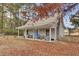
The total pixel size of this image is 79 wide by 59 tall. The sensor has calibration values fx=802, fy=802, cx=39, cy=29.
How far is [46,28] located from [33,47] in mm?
271

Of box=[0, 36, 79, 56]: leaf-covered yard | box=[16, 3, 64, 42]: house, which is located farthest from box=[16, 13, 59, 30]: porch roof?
box=[0, 36, 79, 56]: leaf-covered yard

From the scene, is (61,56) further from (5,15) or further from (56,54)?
(5,15)

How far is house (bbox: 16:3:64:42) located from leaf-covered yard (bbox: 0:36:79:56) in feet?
0.23

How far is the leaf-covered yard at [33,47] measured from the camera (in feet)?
30.8

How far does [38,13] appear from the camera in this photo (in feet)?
30.9

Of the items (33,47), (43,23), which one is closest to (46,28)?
(43,23)

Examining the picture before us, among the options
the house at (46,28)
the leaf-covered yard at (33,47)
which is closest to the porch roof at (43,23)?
the house at (46,28)

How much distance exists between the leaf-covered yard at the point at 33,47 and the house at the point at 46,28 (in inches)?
2.8

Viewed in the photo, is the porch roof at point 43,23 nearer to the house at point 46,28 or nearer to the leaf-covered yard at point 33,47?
the house at point 46,28

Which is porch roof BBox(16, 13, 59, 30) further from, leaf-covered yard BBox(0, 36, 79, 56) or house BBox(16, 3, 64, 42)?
leaf-covered yard BBox(0, 36, 79, 56)

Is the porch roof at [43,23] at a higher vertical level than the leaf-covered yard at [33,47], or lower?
Result: higher

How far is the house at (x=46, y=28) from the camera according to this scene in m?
9.38

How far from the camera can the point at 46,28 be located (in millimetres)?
9375

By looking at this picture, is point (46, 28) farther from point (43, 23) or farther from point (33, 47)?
point (33, 47)
